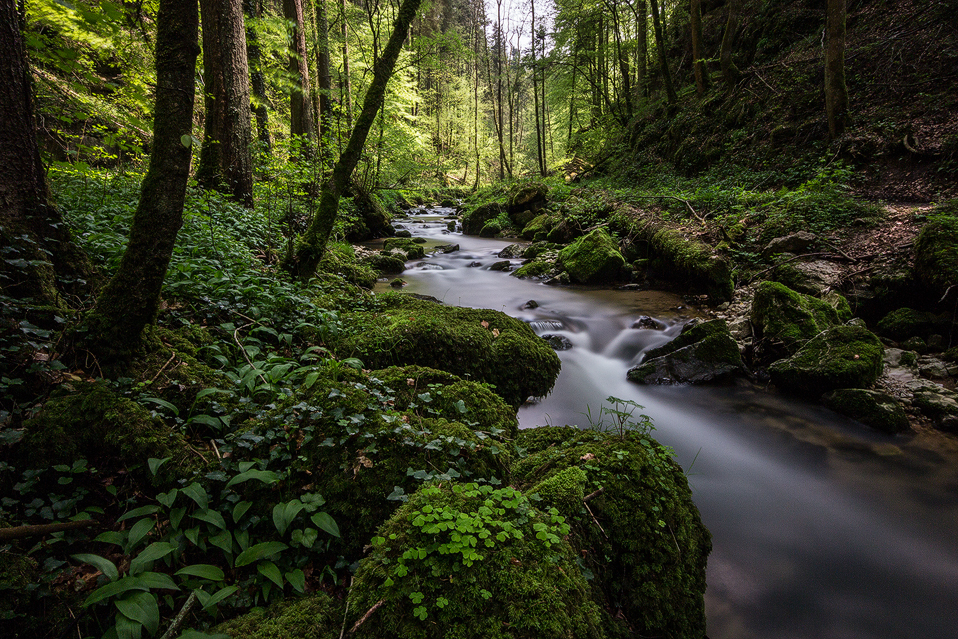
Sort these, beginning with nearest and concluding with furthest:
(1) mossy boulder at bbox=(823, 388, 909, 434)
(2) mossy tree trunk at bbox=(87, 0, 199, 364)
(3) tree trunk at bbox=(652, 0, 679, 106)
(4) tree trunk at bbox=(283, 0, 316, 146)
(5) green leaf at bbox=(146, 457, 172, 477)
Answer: (5) green leaf at bbox=(146, 457, 172, 477) < (2) mossy tree trunk at bbox=(87, 0, 199, 364) < (1) mossy boulder at bbox=(823, 388, 909, 434) < (4) tree trunk at bbox=(283, 0, 316, 146) < (3) tree trunk at bbox=(652, 0, 679, 106)

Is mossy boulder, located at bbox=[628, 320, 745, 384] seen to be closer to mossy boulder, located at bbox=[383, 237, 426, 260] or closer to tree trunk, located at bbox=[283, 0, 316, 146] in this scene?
mossy boulder, located at bbox=[383, 237, 426, 260]

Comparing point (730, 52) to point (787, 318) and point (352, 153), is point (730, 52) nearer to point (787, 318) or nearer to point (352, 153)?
point (787, 318)

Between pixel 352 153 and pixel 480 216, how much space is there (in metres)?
13.8

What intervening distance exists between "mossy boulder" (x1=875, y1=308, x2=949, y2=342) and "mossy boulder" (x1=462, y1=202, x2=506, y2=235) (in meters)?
13.9

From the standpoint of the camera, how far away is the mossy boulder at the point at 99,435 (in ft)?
6.64

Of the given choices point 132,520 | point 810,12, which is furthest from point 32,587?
point 810,12

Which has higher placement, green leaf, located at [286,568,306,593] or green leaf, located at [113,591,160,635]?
green leaf, located at [113,591,160,635]

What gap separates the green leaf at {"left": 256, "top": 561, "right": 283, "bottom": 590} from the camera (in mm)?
1705

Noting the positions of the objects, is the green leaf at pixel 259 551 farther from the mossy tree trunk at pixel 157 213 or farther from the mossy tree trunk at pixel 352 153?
the mossy tree trunk at pixel 352 153

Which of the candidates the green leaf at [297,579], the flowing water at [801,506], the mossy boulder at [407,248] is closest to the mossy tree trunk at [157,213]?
the green leaf at [297,579]

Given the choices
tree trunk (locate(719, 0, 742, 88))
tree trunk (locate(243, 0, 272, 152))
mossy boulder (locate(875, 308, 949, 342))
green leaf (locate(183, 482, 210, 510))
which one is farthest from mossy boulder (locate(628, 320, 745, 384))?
tree trunk (locate(719, 0, 742, 88))

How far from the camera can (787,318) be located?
6.00 metres

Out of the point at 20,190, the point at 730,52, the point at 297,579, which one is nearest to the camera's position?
the point at 297,579

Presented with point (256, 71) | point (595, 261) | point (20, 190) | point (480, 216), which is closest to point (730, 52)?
point (480, 216)
